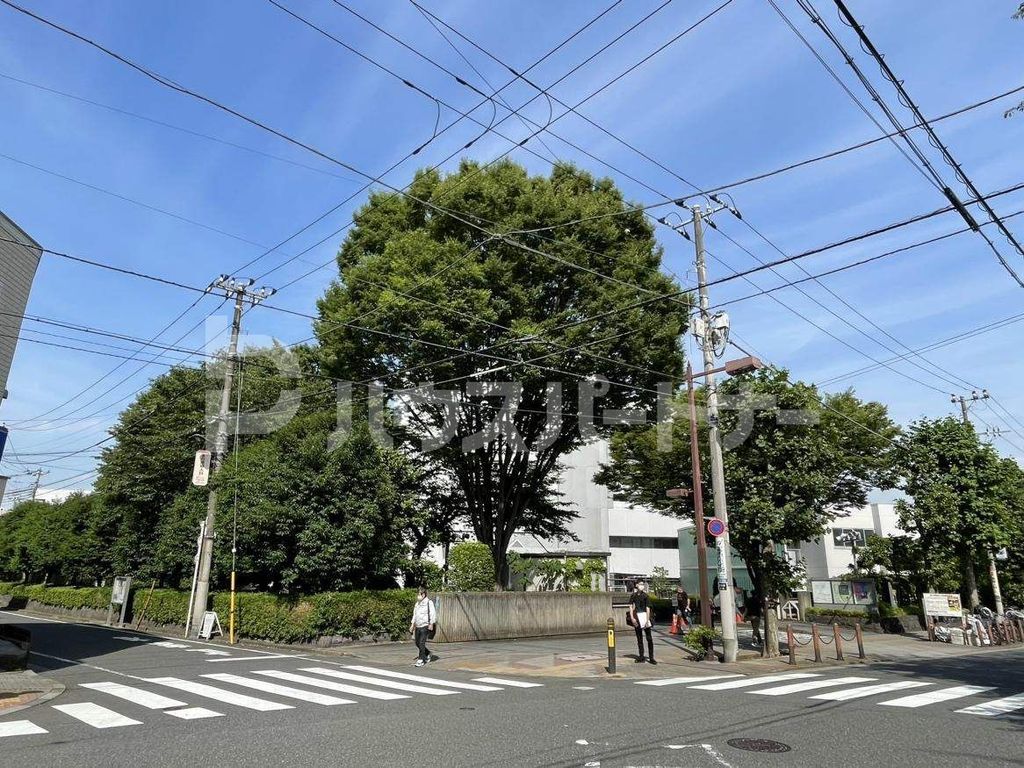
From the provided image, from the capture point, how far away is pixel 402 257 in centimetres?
1866

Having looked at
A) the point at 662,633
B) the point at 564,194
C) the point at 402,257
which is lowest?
the point at 662,633

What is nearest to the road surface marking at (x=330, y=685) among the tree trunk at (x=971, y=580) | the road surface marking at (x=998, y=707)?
the road surface marking at (x=998, y=707)

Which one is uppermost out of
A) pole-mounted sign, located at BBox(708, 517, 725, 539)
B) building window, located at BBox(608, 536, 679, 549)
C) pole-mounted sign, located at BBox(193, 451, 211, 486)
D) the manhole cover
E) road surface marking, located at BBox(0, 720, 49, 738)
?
pole-mounted sign, located at BBox(193, 451, 211, 486)

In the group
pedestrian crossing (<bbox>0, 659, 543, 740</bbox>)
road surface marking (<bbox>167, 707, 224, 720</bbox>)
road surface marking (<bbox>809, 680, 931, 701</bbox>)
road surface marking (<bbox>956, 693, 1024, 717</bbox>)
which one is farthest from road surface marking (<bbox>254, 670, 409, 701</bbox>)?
road surface marking (<bbox>956, 693, 1024, 717</bbox>)

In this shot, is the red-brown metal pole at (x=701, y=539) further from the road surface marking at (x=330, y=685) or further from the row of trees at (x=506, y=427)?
the road surface marking at (x=330, y=685)

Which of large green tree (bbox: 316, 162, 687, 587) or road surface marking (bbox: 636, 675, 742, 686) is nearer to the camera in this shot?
road surface marking (bbox: 636, 675, 742, 686)

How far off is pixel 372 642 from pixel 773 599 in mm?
11023

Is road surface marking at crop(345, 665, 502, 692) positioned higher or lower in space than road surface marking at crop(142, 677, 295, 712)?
lower

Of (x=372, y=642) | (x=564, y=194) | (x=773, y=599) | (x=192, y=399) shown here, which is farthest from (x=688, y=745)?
(x=192, y=399)

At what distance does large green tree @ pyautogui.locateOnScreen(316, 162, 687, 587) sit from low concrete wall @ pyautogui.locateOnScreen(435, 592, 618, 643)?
3206mm

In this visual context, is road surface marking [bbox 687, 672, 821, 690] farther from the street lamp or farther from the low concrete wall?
the low concrete wall

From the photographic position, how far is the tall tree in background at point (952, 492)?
981 inches

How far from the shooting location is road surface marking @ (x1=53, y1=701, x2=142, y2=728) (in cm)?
708

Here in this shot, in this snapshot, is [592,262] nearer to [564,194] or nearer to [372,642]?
[564,194]
